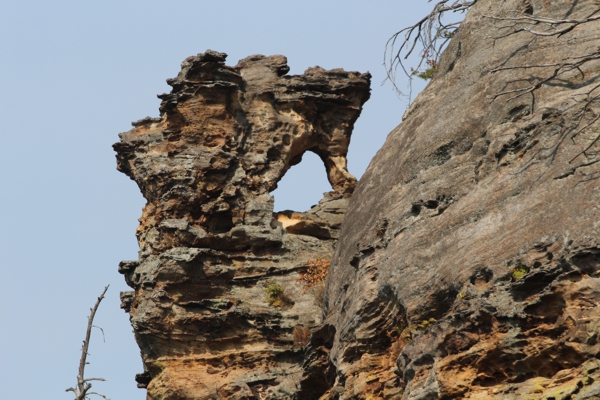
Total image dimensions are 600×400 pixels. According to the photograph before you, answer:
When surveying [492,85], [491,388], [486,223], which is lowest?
[491,388]

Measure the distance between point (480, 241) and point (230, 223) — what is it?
12.3 meters

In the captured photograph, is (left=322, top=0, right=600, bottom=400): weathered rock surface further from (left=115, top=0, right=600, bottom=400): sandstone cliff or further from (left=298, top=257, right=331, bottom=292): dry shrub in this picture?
(left=298, top=257, right=331, bottom=292): dry shrub

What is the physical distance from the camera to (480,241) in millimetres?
16078

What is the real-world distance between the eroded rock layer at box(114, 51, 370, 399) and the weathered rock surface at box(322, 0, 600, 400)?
3898mm

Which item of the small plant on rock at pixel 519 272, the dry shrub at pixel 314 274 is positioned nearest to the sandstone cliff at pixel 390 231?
the small plant on rock at pixel 519 272

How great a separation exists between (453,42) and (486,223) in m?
7.09

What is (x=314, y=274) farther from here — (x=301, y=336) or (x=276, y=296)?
(x=301, y=336)

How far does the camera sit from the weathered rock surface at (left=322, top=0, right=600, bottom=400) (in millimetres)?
14094

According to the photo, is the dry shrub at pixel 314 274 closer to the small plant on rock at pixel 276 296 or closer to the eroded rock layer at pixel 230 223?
the eroded rock layer at pixel 230 223

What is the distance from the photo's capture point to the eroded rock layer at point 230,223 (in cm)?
2502

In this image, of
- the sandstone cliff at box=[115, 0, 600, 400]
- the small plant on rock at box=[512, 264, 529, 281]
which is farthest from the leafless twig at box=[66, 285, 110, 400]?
the small plant on rock at box=[512, 264, 529, 281]

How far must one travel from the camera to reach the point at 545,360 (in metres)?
14.0

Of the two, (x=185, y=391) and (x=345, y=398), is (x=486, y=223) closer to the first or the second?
(x=345, y=398)

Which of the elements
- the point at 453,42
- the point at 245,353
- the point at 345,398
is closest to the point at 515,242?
the point at 345,398
